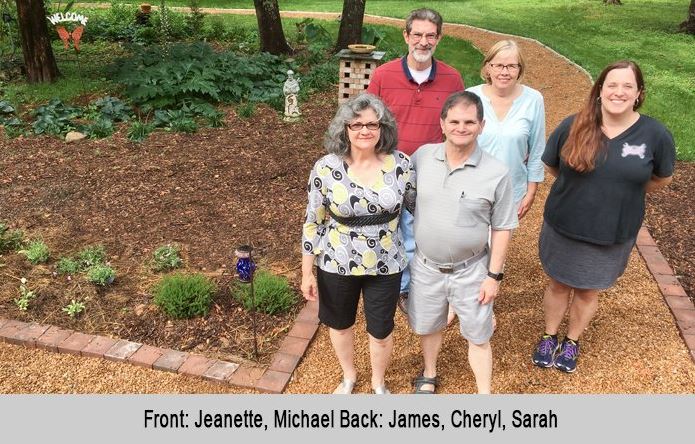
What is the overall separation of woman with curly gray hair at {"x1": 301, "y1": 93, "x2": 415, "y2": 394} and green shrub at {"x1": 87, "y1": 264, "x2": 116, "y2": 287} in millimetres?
1969

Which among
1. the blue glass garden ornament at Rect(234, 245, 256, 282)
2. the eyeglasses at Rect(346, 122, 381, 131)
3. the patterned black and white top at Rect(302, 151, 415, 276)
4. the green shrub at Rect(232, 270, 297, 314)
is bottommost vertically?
the green shrub at Rect(232, 270, 297, 314)

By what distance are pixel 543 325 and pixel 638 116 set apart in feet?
5.25

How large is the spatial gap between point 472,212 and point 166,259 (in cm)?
268

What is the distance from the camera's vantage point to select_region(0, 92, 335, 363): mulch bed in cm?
381

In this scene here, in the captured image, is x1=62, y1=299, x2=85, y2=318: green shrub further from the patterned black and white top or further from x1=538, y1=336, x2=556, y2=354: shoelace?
x1=538, y1=336, x2=556, y2=354: shoelace

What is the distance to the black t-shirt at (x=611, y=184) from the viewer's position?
9.05ft

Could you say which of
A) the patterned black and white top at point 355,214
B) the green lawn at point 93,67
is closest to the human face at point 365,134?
the patterned black and white top at point 355,214

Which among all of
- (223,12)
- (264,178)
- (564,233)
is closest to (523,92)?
(564,233)

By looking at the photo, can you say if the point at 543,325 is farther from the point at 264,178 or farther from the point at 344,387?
the point at 264,178

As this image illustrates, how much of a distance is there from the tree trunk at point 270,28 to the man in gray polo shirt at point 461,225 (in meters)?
8.68

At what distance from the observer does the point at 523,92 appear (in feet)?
10.1

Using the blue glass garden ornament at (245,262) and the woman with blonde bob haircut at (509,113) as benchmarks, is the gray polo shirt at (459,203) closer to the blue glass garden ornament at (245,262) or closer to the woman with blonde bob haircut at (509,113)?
the woman with blonde bob haircut at (509,113)

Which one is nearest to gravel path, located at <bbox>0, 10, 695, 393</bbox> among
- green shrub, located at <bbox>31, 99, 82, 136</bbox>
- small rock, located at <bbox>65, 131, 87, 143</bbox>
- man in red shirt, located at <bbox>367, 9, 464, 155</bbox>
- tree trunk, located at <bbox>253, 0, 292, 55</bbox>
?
man in red shirt, located at <bbox>367, 9, 464, 155</bbox>

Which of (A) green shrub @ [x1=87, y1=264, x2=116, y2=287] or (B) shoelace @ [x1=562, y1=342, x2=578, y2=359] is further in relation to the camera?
(A) green shrub @ [x1=87, y1=264, x2=116, y2=287]
